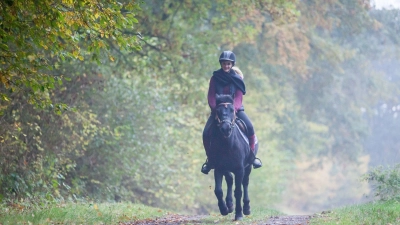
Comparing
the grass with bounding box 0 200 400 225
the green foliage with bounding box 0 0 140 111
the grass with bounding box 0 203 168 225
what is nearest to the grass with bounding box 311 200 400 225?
the grass with bounding box 0 200 400 225

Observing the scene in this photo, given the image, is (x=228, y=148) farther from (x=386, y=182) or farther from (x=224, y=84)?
(x=386, y=182)

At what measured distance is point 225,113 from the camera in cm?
1212

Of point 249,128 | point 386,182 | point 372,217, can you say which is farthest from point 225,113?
point 386,182

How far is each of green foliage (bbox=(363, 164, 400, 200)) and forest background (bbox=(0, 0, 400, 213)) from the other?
0.44 m

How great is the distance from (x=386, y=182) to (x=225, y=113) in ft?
18.2

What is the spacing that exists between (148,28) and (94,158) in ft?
16.4

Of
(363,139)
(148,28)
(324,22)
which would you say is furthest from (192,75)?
(363,139)

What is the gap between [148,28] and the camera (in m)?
24.3

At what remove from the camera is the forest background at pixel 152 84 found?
39.1 feet

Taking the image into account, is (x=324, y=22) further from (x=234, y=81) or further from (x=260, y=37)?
(x=234, y=81)

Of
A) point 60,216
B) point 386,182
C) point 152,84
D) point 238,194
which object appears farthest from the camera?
point 152,84

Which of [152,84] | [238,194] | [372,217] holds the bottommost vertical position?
[372,217]

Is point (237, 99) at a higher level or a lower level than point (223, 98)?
higher

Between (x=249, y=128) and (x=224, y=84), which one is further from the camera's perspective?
(x=249, y=128)
